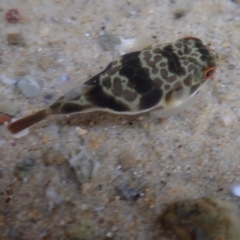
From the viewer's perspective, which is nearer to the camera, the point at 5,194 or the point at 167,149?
the point at 5,194

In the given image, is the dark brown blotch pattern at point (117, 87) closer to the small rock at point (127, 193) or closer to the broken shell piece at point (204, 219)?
the small rock at point (127, 193)

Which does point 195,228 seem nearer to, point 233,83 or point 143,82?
→ point 143,82

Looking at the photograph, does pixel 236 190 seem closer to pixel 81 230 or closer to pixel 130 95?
pixel 130 95

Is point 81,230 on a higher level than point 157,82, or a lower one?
lower

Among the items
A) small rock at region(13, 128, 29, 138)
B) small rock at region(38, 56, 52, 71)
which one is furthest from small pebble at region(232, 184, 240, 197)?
small rock at region(38, 56, 52, 71)

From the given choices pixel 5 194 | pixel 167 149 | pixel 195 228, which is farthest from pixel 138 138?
pixel 5 194

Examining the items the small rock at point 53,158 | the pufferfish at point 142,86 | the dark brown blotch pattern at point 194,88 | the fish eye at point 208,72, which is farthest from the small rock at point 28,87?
the fish eye at point 208,72

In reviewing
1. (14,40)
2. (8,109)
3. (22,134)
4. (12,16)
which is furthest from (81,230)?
(12,16)
